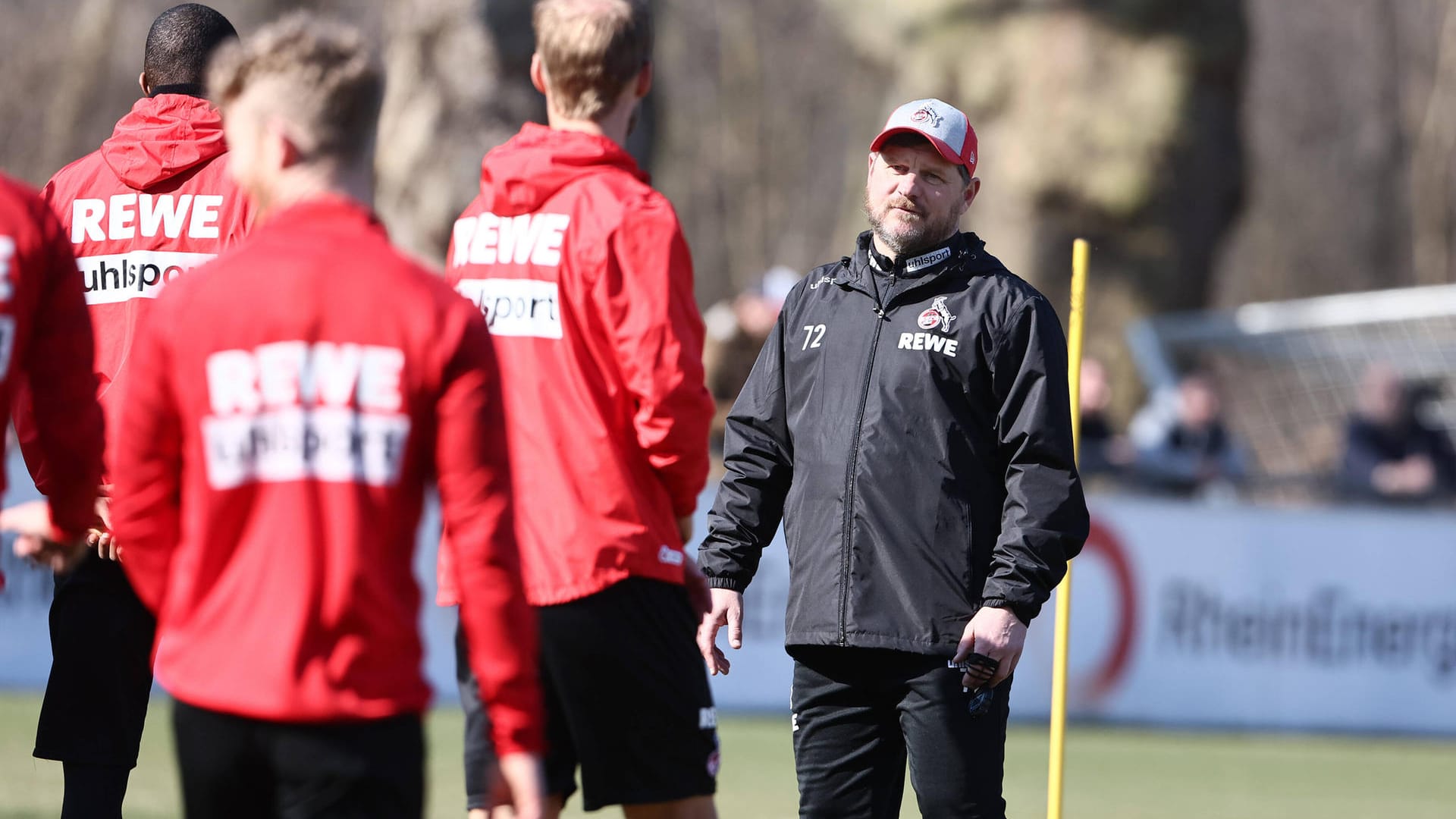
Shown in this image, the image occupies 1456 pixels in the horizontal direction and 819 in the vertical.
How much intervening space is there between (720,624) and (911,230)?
1.09 m

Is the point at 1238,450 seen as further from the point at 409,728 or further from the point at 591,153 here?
the point at 409,728

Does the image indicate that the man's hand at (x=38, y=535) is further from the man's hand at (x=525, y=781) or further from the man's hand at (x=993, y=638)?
the man's hand at (x=993, y=638)

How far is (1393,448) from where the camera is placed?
14.5m

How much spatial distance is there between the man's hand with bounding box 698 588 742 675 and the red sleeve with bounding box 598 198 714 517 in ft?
2.09

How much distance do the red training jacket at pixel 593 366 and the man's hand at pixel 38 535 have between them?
79 cm

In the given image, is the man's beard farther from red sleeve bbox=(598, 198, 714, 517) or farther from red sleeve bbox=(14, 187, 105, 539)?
red sleeve bbox=(14, 187, 105, 539)

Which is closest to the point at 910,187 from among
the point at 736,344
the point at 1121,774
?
the point at 1121,774

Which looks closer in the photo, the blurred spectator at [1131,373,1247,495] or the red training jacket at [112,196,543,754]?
the red training jacket at [112,196,543,754]

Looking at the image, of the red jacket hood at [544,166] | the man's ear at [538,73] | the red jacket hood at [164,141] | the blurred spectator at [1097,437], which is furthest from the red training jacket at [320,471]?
the blurred spectator at [1097,437]

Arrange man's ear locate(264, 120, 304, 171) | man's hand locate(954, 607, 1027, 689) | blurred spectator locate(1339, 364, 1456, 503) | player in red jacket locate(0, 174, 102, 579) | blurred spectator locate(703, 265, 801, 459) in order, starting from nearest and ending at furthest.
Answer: man's ear locate(264, 120, 304, 171) < player in red jacket locate(0, 174, 102, 579) < man's hand locate(954, 607, 1027, 689) < blurred spectator locate(703, 265, 801, 459) < blurred spectator locate(1339, 364, 1456, 503)

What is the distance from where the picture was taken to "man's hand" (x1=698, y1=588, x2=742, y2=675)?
15.9ft

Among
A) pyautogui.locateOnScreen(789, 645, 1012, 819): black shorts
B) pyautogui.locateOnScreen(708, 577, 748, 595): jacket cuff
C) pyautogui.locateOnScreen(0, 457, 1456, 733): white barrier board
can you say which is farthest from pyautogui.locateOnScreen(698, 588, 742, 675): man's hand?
pyautogui.locateOnScreen(0, 457, 1456, 733): white barrier board

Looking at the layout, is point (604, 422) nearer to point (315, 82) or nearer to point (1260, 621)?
point (315, 82)

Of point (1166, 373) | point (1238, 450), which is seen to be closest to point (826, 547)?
point (1238, 450)
